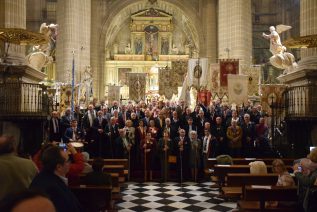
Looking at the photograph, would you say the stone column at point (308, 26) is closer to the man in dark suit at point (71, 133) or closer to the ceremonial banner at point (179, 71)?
the man in dark suit at point (71, 133)

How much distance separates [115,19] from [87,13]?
29.5 feet

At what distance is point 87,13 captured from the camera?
19656 mm

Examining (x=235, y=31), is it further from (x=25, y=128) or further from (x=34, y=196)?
(x=34, y=196)

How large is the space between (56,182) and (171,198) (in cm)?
516

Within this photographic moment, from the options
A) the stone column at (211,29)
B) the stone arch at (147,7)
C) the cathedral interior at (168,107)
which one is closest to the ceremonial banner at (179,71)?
the cathedral interior at (168,107)

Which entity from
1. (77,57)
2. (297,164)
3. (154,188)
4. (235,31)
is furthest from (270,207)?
(77,57)

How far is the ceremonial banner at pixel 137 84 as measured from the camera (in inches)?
788

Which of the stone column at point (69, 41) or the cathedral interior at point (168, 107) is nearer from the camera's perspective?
the cathedral interior at point (168, 107)

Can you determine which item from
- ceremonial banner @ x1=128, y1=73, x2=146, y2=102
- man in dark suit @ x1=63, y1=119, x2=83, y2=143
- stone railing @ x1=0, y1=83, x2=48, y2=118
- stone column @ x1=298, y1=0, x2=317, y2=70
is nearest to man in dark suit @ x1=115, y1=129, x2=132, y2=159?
man in dark suit @ x1=63, y1=119, x2=83, y2=143

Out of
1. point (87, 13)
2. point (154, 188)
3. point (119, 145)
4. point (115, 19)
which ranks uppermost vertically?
point (115, 19)

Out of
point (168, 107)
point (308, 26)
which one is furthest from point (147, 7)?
point (308, 26)

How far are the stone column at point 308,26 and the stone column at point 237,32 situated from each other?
6522 millimetres

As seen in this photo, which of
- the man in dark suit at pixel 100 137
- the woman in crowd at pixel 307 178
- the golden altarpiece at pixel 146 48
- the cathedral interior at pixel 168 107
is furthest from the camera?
the golden altarpiece at pixel 146 48

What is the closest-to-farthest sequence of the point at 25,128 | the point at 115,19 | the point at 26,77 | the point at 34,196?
the point at 34,196
the point at 25,128
the point at 26,77
the point at 115,19
